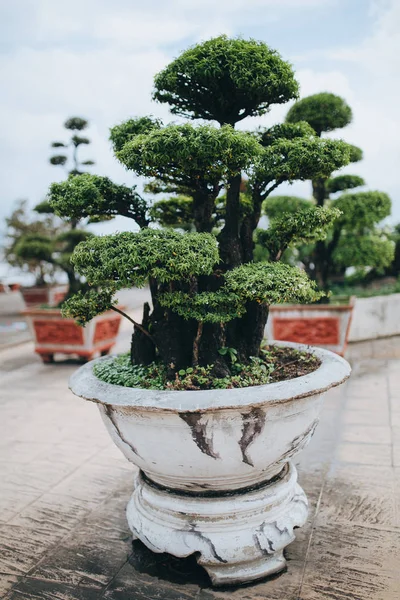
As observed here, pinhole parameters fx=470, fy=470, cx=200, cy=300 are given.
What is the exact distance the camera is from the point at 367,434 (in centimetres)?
246

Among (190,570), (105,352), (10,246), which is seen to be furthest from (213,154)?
(10,246)

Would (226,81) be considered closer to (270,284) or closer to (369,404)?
(270,284)

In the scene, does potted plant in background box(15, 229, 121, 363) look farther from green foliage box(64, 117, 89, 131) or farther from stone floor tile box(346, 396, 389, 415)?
stone floor tile box(346, 396, 389, 415)

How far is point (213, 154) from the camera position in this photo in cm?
136

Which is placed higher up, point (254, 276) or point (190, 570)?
point (254, 276)

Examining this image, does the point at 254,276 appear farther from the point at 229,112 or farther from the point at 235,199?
the point at 229,112

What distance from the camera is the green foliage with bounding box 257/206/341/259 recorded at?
1.65 meters

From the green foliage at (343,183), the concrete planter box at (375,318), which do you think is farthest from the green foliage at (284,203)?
the concrete planter box at (375,318)

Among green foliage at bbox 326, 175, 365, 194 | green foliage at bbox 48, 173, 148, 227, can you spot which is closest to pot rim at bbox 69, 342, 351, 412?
green foliage at bbox 48, 173, 148, 227

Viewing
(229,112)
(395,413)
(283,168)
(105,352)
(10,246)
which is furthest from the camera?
(10,246)

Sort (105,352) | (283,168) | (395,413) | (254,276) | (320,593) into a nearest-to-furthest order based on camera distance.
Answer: (320,593) → (254,276) → (283,168) → (395,413) → (105,352)

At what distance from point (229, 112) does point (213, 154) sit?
475 mm

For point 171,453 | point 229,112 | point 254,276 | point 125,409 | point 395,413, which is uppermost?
point 229,112

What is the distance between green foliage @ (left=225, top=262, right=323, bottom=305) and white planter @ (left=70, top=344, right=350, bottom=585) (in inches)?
9.9
